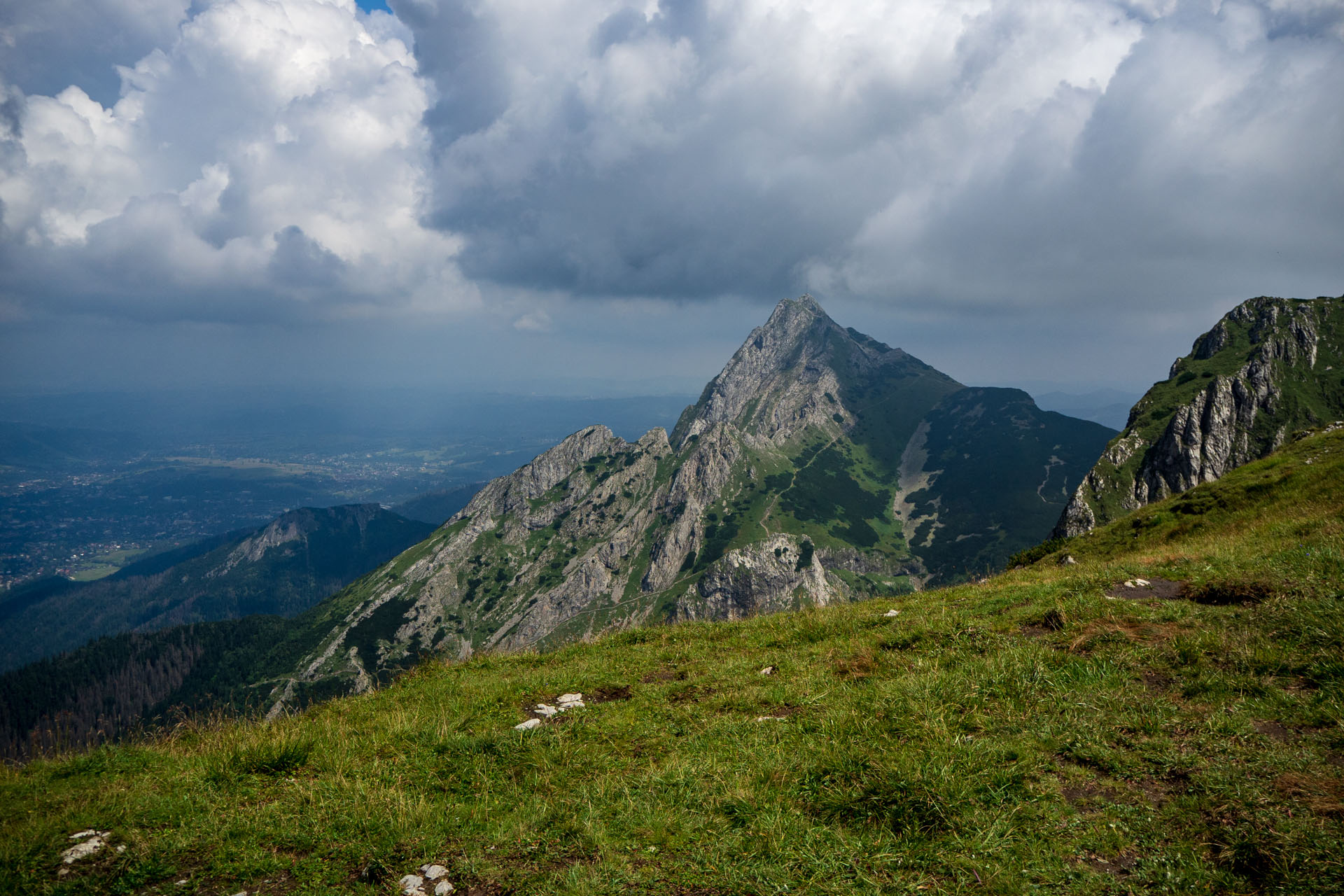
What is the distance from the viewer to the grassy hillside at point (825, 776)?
20.1 feet

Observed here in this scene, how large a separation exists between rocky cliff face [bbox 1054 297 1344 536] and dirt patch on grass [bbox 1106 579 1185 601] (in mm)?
149011

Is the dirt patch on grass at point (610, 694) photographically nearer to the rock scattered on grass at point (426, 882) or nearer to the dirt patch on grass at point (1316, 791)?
the rock scattered on grass at point (426, 882)

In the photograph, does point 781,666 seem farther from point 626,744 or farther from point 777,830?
Answer: point 777,830

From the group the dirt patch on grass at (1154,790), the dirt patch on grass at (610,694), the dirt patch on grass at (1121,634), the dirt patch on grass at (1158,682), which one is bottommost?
the dirt patch on grass at (610,694)

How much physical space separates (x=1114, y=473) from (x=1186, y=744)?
615 feet

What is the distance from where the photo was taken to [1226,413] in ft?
514

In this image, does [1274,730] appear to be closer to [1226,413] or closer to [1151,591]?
[1151,591]

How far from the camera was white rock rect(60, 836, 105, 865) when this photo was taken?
24.1 feet

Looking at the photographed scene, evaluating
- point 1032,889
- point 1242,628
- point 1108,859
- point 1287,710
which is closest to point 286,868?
point 1032,889

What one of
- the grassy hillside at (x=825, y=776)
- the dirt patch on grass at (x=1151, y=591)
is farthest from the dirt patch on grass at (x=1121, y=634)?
the dirt patch on grass at (x=1151, y=591)

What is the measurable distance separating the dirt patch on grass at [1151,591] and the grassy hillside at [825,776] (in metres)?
0.28

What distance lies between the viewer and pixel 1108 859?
5.92 meters

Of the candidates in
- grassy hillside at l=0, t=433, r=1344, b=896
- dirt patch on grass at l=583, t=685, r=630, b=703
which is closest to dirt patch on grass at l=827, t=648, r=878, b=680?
grassy hillside at l=0, t=433, r=1344, b=896

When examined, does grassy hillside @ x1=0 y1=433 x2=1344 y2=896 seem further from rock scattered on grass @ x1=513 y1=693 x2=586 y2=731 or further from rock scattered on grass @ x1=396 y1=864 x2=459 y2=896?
rock scattered on grass @ x1=513 y1=693 x2=586 y2=731
